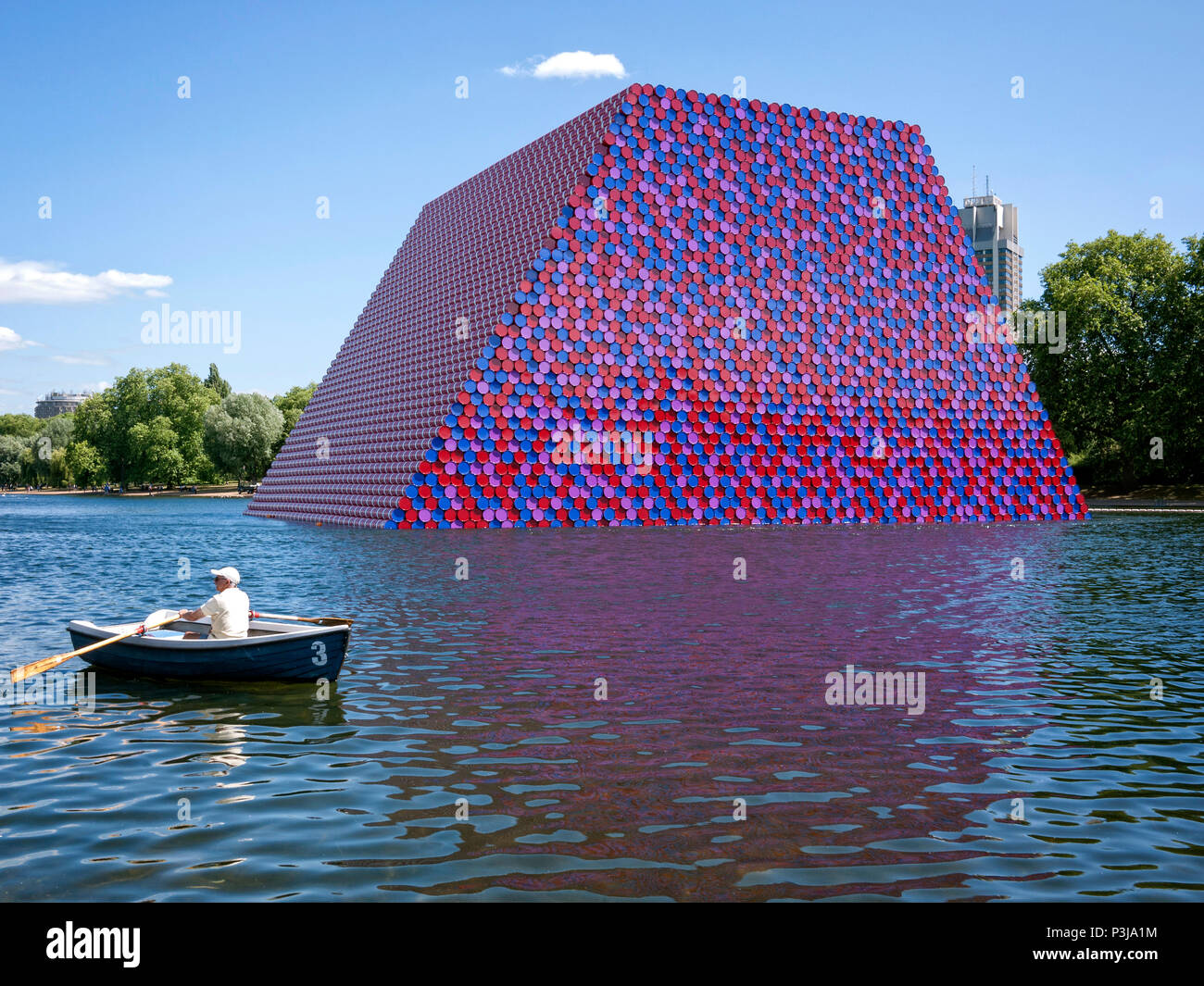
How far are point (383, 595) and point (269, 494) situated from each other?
4821 cm

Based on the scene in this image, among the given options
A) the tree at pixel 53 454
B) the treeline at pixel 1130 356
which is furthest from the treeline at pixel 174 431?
the treeline at pixel 1130 356

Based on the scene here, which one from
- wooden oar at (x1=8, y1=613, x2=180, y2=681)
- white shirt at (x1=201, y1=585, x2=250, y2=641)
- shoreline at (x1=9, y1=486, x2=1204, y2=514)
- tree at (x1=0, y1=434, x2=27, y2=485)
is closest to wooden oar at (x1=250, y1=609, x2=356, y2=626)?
white shirt at (x1=201, y1=585, x2=250, y2=641)

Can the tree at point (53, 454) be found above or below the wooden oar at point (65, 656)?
above

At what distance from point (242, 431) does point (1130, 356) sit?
278ft

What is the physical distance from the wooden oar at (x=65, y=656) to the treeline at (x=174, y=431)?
10748 centimetres

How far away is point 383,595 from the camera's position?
21.2m

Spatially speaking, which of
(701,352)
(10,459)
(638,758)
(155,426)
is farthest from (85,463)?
(638,758)

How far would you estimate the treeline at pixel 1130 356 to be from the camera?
72062 millimetres

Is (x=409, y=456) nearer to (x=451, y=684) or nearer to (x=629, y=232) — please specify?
(x=629, y=232)

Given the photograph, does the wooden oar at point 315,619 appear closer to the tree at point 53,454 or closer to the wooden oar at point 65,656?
the wooden oar at point 65,656

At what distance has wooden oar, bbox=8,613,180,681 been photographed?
474 inches

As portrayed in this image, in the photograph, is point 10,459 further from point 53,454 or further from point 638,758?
point 638,758

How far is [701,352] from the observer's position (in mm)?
47406
